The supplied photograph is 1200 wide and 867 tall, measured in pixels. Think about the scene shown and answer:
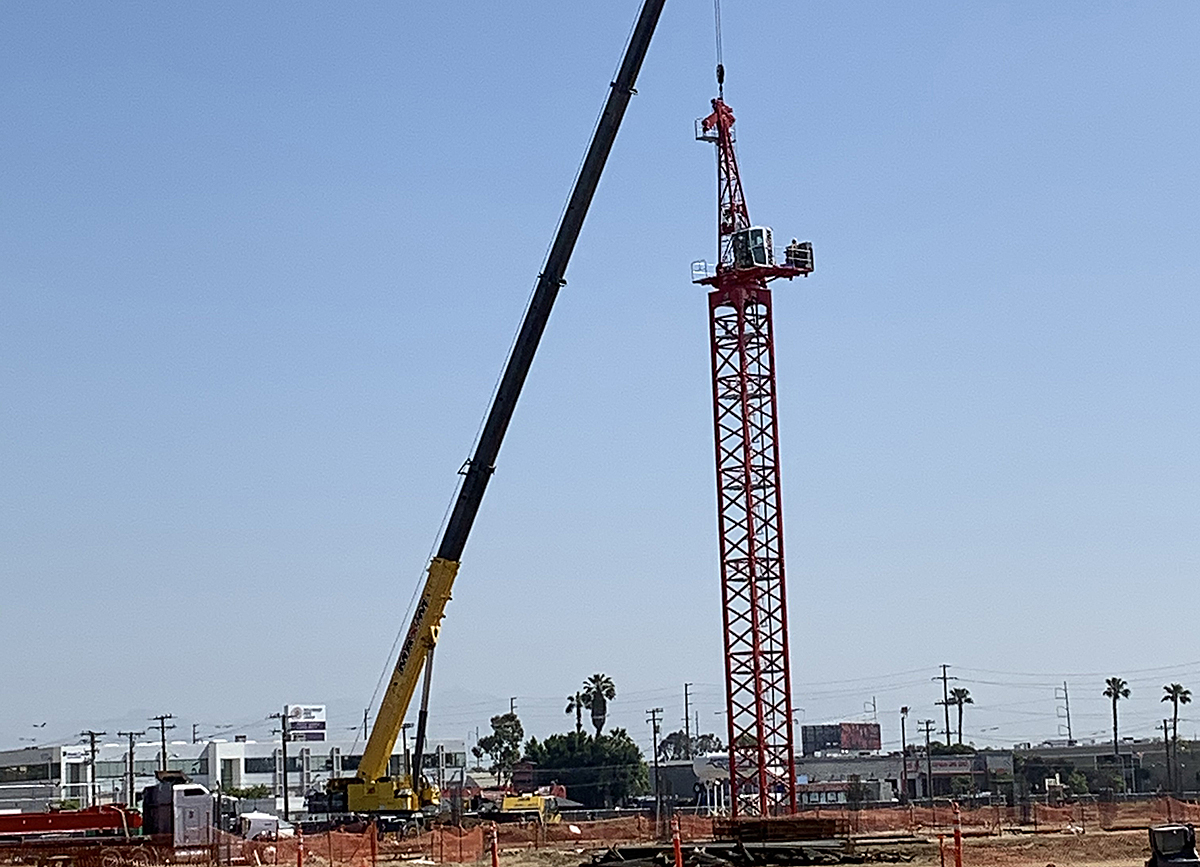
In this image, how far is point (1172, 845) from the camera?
91.4 ft

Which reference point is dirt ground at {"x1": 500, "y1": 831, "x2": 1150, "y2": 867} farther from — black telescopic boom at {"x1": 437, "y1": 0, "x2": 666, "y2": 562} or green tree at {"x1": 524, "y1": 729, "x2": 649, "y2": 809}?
green tree at {"x1": 524, "y1": 729, "x2": 649, "y2": 809}

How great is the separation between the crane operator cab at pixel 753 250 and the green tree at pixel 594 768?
85.1 m

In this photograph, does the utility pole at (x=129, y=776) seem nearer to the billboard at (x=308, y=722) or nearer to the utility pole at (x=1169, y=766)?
the billboard at (x=308, y=722)

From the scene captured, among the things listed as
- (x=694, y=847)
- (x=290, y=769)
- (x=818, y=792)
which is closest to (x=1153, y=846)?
(x=694, y=847)

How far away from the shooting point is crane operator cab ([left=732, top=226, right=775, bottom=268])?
7562cm

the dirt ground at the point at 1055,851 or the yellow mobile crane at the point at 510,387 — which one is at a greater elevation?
the yellow mobile crane at the point at 510,387

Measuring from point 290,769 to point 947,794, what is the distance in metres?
64.9

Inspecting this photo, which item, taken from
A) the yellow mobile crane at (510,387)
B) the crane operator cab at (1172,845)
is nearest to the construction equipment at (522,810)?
the yellow mobile crane at (510,387)

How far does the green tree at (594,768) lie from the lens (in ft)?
507

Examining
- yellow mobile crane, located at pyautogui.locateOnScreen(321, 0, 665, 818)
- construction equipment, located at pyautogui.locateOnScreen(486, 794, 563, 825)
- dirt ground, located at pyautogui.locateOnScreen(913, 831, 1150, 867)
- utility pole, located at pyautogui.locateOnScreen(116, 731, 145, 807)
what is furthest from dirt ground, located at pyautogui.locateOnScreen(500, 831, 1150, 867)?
utility pole, located at pyautogui.locateOnScreen(116, 731, 145, 807)

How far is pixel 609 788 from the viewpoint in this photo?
505ft

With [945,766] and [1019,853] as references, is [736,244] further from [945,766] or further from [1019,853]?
[945,766]

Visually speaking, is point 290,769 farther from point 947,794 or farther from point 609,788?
point 947,794

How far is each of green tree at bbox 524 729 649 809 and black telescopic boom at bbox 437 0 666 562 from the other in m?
91.2
